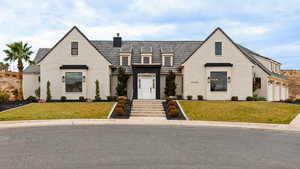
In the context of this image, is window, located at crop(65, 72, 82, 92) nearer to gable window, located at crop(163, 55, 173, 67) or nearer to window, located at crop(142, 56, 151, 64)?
window, located at crop(142, 56, 151, 64)

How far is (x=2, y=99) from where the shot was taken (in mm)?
26625

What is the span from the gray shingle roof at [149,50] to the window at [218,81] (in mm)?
5414

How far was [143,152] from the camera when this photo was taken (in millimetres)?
7875

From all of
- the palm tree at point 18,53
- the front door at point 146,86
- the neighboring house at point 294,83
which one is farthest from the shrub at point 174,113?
the neighboring house at point 294,83

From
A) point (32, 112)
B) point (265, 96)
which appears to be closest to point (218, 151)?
point (32, 112)

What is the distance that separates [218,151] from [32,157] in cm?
623

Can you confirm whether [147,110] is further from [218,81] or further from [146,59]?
[146,59]

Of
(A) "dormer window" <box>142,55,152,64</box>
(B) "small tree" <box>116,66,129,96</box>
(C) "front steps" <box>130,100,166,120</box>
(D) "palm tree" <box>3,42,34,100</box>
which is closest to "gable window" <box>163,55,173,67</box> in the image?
(A) "dormer window" <box>142,55,152,64</box>

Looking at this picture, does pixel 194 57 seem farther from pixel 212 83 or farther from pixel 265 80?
pixel 265 80

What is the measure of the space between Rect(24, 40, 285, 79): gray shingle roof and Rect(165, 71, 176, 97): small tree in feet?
6.03

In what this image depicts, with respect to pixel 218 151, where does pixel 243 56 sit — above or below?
above

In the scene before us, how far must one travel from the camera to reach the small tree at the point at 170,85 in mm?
28219

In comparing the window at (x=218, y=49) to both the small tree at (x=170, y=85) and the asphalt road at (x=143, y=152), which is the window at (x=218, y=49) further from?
the asphalt road at (x=143, y=152)

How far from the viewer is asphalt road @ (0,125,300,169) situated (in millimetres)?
6523
